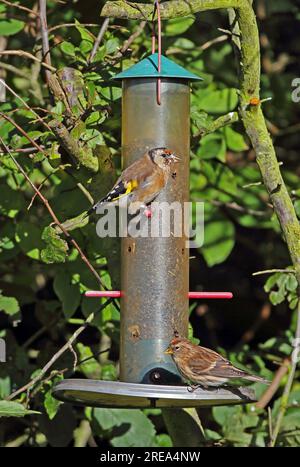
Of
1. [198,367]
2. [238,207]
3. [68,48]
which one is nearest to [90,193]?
[68,48]

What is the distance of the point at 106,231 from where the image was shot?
4484 millimetres

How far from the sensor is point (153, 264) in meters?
4.34

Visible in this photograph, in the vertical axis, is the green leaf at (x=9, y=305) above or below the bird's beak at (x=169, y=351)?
above

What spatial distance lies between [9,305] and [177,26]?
4.89ft

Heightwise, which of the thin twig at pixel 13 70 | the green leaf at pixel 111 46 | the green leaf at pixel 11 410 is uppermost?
the thin twig at pixel 13 70

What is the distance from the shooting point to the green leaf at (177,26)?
4965 millimetres

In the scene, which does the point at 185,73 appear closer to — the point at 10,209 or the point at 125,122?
the point at 125,122

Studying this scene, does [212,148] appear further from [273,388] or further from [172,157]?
[273,388]

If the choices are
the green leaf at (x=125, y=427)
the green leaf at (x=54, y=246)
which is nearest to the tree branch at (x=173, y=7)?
the green leaf at (x=54, y=246)

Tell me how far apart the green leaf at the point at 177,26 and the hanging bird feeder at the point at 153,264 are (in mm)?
717

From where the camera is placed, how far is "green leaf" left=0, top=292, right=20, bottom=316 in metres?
4.75

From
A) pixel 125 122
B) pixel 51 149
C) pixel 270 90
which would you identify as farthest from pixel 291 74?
pixel 51 149

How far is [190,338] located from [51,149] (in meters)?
1.02

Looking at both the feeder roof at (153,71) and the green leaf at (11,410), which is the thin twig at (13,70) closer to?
the feeder roof at (153,71)
